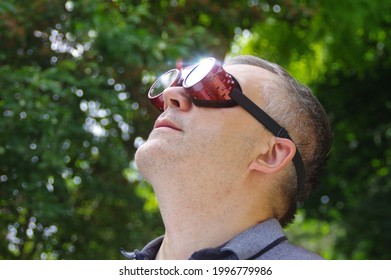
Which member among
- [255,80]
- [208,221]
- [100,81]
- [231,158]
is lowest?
[100,81]

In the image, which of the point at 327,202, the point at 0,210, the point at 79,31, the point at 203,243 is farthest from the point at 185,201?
the point at 327,202

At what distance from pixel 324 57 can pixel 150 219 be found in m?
3.46

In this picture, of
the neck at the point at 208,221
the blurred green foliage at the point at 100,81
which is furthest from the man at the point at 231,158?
the blurred green foliage at the point at 100,81

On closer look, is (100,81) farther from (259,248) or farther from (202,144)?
(259,248)

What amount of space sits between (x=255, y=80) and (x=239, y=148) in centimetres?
21

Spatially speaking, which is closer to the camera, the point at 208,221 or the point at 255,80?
the point at 208,221

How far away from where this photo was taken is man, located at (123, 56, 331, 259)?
1896mm

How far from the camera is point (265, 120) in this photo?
1.94 m

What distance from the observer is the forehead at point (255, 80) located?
1.98 metres

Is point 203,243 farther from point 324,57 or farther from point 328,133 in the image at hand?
point 324,57

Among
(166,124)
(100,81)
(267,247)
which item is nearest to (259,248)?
(267,247)

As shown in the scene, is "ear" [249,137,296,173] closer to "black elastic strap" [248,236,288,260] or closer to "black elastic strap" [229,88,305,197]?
A: "black elastic strap" [229,88,305,197]

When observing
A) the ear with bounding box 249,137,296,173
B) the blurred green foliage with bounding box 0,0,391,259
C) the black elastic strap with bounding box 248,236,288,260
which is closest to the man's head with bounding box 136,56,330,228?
the ear with bounding box 249,137,296,173

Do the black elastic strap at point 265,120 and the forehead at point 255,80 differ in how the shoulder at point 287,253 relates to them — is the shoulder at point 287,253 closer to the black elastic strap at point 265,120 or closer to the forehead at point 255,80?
the black elastic strap at point 265,120
